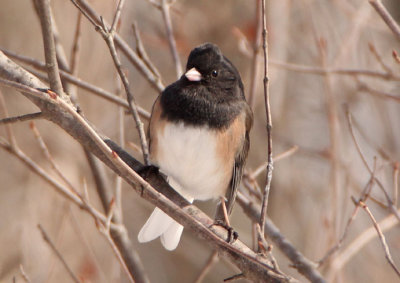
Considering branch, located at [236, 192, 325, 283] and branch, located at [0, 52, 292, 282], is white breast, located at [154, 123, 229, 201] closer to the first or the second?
branch, located at [236, 192, 325, 283]

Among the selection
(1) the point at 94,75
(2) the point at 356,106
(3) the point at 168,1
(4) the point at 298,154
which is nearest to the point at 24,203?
(1) the point at 94,75

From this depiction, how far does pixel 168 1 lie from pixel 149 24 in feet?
6.39

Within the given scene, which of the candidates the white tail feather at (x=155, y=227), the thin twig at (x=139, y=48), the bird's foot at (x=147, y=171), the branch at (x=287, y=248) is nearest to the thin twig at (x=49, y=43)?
the bird's foot at (x=147, y=171)

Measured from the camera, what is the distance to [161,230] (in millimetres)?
2434

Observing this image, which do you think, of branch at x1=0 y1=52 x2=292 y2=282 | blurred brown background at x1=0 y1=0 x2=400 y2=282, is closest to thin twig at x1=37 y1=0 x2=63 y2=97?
branch at x1=0 y1=52 x2=292 y2=282

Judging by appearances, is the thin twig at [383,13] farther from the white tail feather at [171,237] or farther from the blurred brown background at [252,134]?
the blurred brown background at [252,134]

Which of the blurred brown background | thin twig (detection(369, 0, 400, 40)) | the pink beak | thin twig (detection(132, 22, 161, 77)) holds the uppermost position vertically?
thin twig (detection(369, 0, 400, 40))

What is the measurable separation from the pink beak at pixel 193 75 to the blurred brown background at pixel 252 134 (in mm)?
1012

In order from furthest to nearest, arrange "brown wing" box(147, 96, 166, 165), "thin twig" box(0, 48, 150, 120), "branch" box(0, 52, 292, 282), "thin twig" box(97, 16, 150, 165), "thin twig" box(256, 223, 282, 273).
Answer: "thin twig" box(0, 48, 150, 120) < "brown wing" box(147, 96, 166, 165) < "thin twig" box(97, 16, 150, 165) < "branch" box(0, 52, 292, 282) < "thin twig" box(256, 223, 282, 273)

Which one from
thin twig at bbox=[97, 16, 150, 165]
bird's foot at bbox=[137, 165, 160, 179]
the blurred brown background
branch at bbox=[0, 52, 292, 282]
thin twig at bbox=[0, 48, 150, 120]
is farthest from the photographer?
the blurred brown background

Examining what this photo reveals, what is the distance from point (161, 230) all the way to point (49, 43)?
3.48 feet

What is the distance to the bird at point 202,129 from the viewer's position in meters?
2.16

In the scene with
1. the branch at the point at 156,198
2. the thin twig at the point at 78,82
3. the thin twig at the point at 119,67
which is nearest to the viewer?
the branch at the point at 156,198

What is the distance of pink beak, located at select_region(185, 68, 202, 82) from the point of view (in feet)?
7.16
